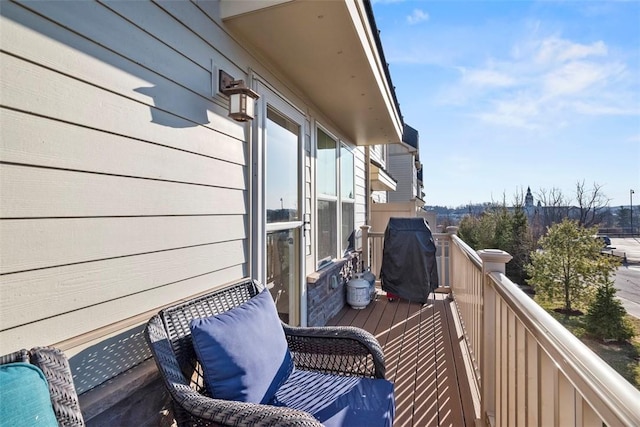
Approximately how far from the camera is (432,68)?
7.40 meters

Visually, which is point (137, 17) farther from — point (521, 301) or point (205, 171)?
point (521, 301)

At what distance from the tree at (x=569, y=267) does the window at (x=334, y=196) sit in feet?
20.5

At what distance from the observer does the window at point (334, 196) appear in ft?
12.5

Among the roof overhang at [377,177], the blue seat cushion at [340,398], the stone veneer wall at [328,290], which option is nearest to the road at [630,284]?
the roof overhang at [377,177]

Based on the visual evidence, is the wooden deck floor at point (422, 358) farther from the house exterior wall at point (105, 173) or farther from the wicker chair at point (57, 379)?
the wicker chair at point (57, 379)

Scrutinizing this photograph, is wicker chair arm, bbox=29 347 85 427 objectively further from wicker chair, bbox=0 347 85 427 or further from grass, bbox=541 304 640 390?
grass, bbox=541 304 640 390

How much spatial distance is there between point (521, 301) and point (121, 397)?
1.62 metres

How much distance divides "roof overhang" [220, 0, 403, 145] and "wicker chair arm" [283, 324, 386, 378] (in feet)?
6.24

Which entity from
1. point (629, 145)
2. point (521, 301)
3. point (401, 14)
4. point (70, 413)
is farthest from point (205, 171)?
point (629, 145)

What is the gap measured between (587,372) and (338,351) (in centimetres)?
129

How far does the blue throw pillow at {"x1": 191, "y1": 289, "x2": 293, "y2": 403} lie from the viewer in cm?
130

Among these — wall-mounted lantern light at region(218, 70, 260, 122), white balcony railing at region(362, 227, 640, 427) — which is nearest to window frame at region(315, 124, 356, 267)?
wall-mounted lantern light at region(218, 70, 260, 122)

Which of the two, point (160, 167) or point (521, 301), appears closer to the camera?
point (521, 301)

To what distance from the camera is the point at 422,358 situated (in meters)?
2.96
